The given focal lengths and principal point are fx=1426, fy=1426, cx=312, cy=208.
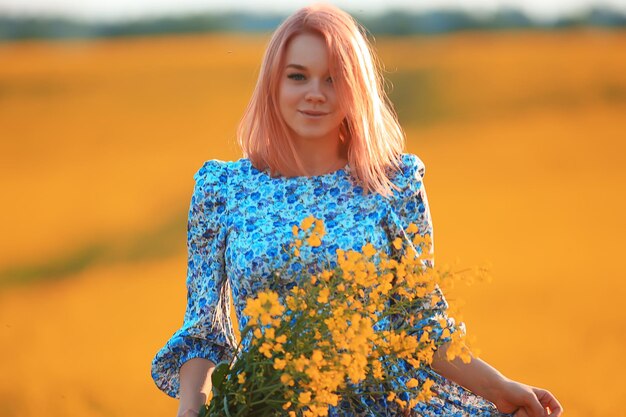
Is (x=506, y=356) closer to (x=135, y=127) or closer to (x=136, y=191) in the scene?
(x=136, y=191)

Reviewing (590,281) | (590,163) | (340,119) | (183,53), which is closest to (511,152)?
(590,163)

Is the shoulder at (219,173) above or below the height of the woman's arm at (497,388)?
above

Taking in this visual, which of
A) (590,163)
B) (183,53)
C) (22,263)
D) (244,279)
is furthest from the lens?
(183,53)

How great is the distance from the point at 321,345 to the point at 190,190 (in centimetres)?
467

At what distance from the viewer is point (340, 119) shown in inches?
129

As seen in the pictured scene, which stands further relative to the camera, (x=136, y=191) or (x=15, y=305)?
(x=136, y=191)

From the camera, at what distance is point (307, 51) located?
3.22 m

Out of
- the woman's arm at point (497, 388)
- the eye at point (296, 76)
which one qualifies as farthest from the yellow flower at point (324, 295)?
the eye at point (296, 76)

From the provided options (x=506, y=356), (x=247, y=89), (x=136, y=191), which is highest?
(x=247, y=89)

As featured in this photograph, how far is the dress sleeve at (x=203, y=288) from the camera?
125 inches

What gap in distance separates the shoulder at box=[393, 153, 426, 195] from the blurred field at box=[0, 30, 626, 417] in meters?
2.37

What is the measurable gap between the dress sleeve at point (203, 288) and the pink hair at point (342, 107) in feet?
0.43

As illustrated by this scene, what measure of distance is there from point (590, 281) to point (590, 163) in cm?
122

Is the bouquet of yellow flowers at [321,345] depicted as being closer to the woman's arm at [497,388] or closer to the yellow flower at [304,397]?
the yellow flower at [304,397]
